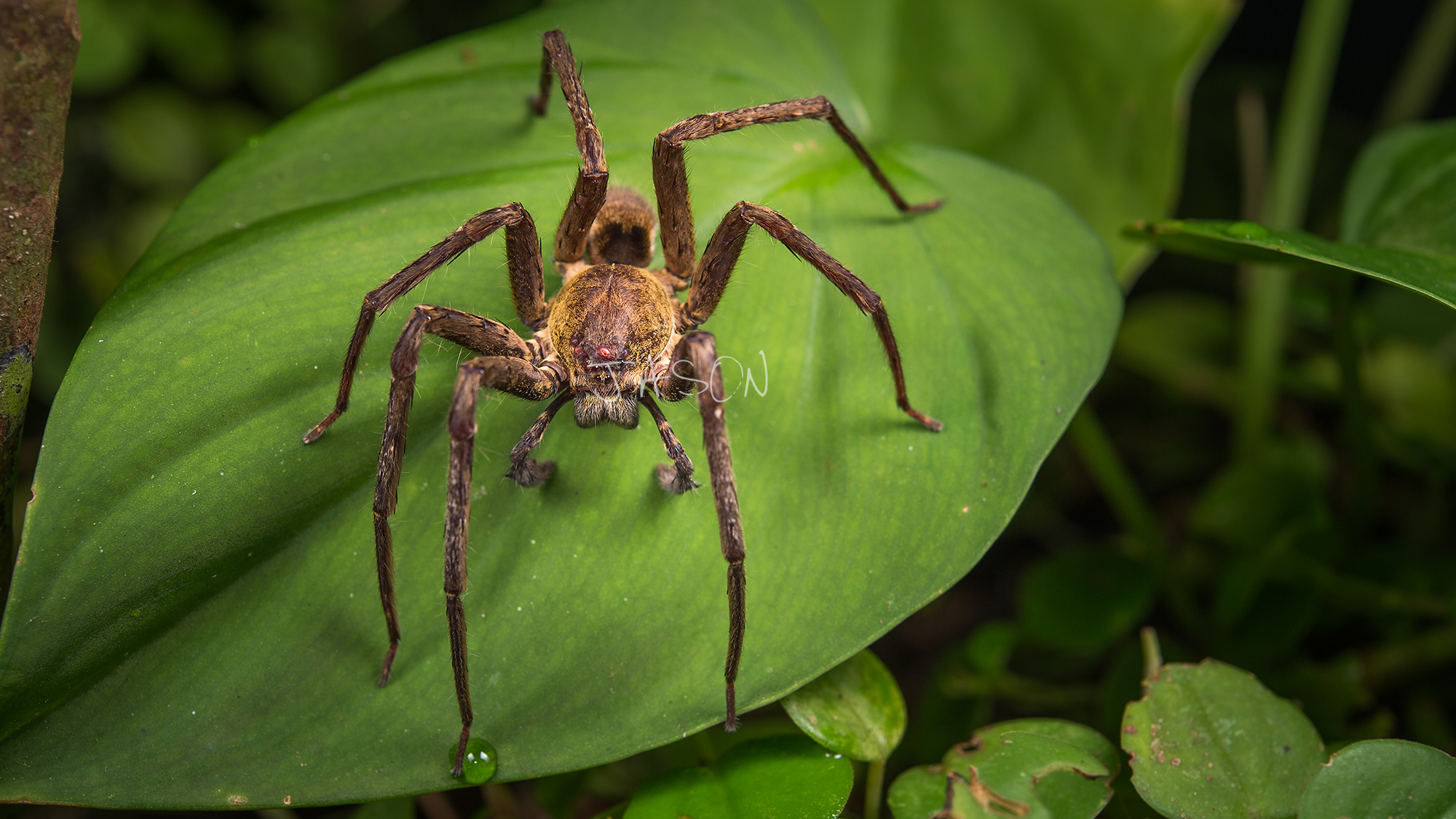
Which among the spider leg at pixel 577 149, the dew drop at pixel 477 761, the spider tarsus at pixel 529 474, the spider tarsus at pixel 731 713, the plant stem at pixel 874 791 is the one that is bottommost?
the plant stem at pixel 874 791

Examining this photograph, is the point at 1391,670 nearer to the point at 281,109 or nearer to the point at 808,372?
the point at 808,372

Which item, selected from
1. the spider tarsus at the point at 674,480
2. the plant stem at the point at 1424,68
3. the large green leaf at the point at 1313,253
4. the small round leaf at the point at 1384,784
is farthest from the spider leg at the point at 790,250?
the plant stem at the point at 1424,68

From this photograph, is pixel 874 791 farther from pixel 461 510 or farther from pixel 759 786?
pixel 461 510

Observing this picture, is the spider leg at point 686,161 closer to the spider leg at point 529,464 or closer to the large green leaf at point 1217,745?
the spider leg at point 529,464

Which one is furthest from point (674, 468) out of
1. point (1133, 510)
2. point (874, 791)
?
point (1133, 510)

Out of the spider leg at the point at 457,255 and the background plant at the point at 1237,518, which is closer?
the spider leg at the point at 457,255
